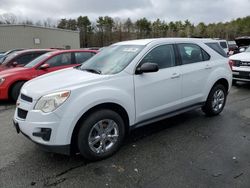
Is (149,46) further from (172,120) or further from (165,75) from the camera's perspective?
(172,120)

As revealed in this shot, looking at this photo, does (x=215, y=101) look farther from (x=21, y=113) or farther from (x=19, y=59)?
(x=19, y=59)

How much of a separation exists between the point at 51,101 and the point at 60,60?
4770mm

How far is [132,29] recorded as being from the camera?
62938 millimetres

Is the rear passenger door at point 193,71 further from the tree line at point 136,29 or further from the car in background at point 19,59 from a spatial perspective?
the tree line at point 136,29

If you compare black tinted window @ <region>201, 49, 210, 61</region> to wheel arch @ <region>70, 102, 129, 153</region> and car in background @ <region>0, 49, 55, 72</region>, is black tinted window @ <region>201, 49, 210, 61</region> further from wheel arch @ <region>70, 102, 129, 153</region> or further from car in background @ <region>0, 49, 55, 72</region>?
car in background @ <region>0, 49, 55, 72</region>

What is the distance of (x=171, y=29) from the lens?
71000 millimetres

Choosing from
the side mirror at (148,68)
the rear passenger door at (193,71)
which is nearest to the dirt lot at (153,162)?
the rear passenger door at (193,71)

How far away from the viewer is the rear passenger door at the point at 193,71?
4.24 m

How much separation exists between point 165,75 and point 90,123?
159cm

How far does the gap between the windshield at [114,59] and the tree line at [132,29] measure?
49859 millimetres

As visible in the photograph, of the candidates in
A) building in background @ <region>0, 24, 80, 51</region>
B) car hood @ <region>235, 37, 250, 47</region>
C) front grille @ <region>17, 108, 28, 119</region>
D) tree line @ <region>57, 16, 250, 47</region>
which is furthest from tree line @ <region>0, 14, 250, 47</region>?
front grille @ <region>17, 108, 28, 119</region>

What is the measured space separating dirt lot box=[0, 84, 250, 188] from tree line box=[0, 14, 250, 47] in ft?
164

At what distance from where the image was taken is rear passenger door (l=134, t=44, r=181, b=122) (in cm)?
359

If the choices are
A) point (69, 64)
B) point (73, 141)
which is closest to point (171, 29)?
point (69, 64)
